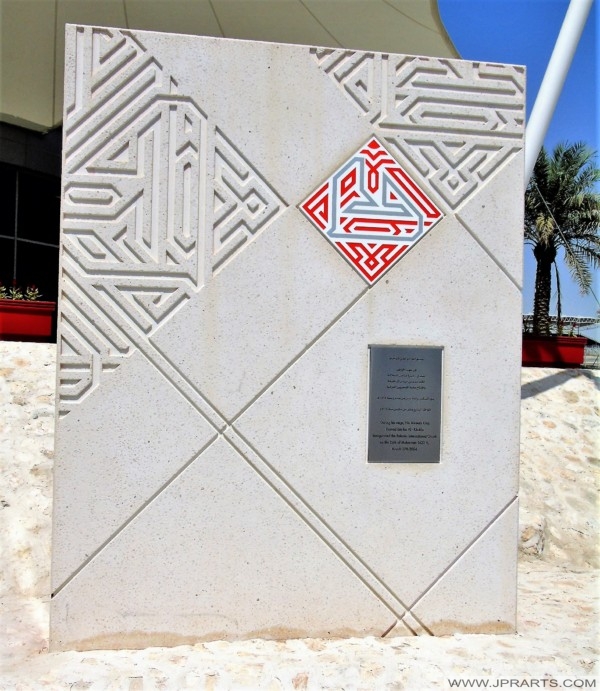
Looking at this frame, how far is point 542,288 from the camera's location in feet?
53.9

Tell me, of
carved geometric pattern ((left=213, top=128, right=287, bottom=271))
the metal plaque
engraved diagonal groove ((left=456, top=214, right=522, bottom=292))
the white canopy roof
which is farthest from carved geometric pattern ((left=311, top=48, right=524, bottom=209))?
the white canopy roof

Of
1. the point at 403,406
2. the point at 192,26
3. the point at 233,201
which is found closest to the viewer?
the point at 233,201

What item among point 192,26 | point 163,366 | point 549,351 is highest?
point 192,26

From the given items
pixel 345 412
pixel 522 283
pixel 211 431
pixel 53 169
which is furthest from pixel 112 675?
pixel 53 169

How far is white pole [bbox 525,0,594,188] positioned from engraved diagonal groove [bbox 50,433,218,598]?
454cm

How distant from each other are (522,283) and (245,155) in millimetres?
1977

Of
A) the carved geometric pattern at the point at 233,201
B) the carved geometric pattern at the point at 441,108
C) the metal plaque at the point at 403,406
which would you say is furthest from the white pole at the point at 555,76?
the carved geometric pattern at the point at 233,201

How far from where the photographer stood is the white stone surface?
168 inches

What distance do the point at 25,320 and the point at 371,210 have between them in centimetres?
556

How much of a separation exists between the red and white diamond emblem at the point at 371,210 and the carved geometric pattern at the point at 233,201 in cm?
30

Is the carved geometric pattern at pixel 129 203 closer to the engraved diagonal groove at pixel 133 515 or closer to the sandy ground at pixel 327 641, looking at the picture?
the engraved diagonal groove at pixel 133 515

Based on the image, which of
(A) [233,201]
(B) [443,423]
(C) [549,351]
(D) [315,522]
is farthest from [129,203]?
(C) [549,351]

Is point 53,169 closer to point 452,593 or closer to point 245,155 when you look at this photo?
point 245,155

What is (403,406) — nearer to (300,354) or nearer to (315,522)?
(300,354)
